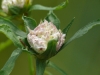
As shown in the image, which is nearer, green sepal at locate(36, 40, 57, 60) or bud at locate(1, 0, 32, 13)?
green sepal at locate(36, 40, 57, 60)

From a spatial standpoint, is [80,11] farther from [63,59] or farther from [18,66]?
[18,66]

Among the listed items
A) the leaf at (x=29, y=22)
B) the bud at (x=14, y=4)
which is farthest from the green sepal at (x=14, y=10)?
the leaf at (x=29, y=22)

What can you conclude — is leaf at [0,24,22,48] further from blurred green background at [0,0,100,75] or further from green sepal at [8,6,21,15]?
blurred green background at [0,0,100,75]

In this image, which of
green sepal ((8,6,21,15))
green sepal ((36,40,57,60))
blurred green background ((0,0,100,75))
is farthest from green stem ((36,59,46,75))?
blurred green background ((0,0,100,75))

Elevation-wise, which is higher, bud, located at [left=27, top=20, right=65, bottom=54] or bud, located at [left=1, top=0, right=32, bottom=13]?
bud, located at [left=1, top=0, right=32, bottom=13]

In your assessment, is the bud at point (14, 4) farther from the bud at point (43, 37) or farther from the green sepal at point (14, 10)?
A: the bud at point (43, 37)

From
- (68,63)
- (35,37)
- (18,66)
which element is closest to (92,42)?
(68,63)
